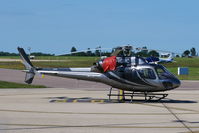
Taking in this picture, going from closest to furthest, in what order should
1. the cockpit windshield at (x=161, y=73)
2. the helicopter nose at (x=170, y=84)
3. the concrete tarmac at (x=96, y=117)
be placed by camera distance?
the concrete tarmac at (x=96, y=117) → the helicopter nose at (x=170, y=84) → the cockpit windshield at (x=161, y=73)

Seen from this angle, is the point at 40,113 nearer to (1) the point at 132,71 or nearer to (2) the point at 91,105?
(2) the point at 91,105

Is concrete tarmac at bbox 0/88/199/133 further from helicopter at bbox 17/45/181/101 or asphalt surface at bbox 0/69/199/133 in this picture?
helicopter at bbox 17/45/181/101

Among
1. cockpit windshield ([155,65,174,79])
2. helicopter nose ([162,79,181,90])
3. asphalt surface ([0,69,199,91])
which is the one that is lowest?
→ asphalt surface ([0,69,199,91])

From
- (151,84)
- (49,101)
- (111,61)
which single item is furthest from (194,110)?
(49,101)

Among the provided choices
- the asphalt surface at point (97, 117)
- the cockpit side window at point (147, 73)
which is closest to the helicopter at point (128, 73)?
the cockpit side window at point (147, 73)

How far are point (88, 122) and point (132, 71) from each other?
24.4 feet

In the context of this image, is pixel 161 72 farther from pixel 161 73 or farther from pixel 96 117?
pixel 96 117

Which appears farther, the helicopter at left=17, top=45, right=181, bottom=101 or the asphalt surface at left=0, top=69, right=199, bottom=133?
the helicopter at left=17, top=45, right=181, bottom=101

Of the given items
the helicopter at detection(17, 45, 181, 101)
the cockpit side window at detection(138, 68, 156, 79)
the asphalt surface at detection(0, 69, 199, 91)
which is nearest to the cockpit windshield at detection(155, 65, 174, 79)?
the helicopter at detection(17, 45, 181, 101)

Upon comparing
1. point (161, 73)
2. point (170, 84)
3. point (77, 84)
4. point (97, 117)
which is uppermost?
point (161, 73)

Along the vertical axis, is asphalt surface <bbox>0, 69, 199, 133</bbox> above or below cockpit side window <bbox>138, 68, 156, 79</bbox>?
A: below

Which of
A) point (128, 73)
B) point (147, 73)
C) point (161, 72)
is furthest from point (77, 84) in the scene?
point (161, 72)

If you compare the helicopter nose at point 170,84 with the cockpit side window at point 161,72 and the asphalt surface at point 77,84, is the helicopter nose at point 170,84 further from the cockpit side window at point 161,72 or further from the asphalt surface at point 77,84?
the asphalt surface at point 77,84

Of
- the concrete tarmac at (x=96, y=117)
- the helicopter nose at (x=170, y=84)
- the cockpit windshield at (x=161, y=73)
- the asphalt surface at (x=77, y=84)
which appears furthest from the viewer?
the asphalt surface at (x=77, y=84)
